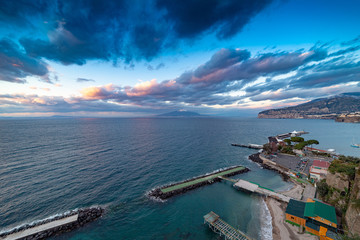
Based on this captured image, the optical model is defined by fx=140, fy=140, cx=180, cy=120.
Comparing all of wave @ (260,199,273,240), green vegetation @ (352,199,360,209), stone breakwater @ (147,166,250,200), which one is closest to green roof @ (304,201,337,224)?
green vegetation @ (352,199,360,209)

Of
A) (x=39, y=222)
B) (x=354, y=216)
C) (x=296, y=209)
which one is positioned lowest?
(x=39, y=222)

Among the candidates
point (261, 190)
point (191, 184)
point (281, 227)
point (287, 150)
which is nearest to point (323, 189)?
point (261, 190)

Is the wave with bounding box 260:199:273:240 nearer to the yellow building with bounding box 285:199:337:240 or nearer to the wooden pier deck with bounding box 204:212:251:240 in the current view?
the yellow building with bounding box 285:199:337:240

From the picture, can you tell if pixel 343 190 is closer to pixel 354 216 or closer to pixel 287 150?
pixel 354 216

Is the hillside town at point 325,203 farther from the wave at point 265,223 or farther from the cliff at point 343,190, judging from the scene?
the wave at point 265,223

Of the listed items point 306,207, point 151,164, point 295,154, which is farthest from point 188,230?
point 295,154

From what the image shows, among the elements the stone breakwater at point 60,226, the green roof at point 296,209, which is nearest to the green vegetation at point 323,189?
the green roof at point 296,209

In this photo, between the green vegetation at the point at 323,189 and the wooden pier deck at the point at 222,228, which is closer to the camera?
the wooden pier deck at the point at 222,228
